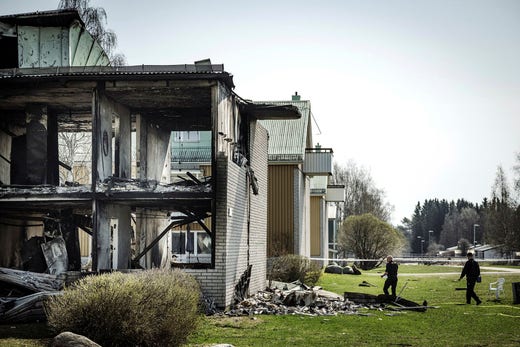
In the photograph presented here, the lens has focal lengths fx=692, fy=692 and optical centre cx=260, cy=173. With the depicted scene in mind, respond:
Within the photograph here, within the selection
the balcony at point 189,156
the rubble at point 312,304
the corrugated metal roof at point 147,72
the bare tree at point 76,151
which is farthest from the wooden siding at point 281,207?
the corrugated metal roof at point 147,72

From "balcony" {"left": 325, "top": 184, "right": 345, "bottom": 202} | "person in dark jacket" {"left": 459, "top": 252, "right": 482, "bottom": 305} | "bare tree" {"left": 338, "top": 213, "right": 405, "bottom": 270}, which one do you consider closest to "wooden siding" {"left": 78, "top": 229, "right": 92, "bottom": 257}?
"balcony" {"left": 325, "top": 184, "right": 345, "bottom": 202}

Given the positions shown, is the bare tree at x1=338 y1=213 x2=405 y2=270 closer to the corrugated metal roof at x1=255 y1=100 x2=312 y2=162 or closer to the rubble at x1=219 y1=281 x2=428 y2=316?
the corrugated metal roof at x1=255 y1=100 x2=312 y2=162

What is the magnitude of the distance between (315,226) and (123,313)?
37.4 metres

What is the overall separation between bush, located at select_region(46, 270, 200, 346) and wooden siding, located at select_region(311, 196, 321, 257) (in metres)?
35.4

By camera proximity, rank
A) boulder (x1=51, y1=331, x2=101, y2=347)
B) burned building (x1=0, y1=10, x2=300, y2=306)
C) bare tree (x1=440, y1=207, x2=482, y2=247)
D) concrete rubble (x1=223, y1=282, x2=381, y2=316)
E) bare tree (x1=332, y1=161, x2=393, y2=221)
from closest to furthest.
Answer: boulder (x1=51, y1=331, x2=101, y2=347) < concrete rubble (x1=223, y1=282, x2=381, y2=316) < burned building (x1=0, y1=10, x2=300, y2=306) < bare tree (x1=332, y1=161, x2=393, y2=221) < bare tree (x1=440, y1=207, x2=482, y2=247)

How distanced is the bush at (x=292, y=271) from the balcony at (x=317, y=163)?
9438 millimetres

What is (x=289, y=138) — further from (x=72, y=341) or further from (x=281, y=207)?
(x=72, y=341)

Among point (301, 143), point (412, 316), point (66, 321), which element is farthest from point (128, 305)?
point (301, 143)

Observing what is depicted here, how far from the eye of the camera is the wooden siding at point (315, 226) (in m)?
47.6

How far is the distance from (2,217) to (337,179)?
69280mm

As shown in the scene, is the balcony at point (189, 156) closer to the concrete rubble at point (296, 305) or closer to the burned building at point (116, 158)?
the burned building at point (116, 158)

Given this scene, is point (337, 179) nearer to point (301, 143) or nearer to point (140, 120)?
point (301, 143)

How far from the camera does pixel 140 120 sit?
2395cm

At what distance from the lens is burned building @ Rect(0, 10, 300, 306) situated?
1964 centimetres
